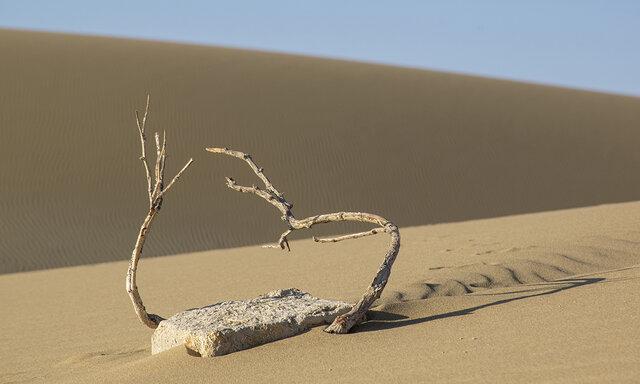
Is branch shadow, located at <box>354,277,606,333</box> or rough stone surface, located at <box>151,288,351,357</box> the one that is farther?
branch shadow, located at <box>354,277,606,333</box>

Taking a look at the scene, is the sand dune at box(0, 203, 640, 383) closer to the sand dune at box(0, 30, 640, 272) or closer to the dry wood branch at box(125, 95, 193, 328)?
the dry wood branch at box(125, 95, 193, 328)

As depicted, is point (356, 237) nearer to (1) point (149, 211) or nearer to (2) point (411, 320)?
(2) point (411, 320)

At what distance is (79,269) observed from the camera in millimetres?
13578

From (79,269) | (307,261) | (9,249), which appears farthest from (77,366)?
(9,249)

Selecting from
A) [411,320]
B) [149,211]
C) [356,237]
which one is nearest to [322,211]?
[149,211]

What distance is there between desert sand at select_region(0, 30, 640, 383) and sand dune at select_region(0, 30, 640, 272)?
7 cm

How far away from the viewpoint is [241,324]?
16.4 ft

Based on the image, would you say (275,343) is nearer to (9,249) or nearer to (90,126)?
(9,249)

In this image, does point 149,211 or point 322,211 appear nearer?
point 149,211

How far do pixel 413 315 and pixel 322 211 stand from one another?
710 inches

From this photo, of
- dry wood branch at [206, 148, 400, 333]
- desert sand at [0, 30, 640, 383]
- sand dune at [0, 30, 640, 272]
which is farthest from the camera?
sand dune at [0, 30, 640, 272]

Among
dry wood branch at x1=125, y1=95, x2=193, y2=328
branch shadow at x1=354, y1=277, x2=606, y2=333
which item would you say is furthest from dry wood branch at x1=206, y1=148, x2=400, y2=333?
dry wood branch at x1=125, y1=95, x2=193, y2=328

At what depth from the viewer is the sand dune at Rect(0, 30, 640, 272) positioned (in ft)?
69.8

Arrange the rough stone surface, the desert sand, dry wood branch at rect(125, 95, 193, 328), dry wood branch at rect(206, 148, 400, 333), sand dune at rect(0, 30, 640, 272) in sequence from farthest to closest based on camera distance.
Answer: sand dune at rect(0, 30, 640, 272) < dry wood branch at rect(125, 95, 193, 328) < dry wood branch at rect(206, 148, 400, 333) < the rough stone surface < the desert sand
